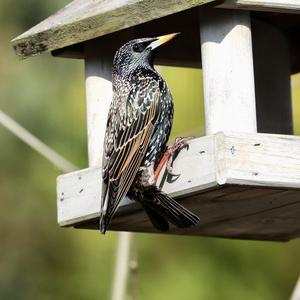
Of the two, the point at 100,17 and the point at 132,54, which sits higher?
the point at 100,17

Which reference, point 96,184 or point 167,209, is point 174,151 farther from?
point 96,184

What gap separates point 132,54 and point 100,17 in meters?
0.22

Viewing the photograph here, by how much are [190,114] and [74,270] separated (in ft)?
5.36

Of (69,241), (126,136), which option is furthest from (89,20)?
(69,241)

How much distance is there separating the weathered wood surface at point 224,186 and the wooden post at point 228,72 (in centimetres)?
14

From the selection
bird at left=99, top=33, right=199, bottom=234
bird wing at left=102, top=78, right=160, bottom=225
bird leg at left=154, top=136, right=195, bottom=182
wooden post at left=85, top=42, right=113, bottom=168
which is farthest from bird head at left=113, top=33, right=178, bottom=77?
bird leg at left=154, top=136, right=195, bottom=182

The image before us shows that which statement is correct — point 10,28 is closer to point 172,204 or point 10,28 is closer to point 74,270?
point 74,270

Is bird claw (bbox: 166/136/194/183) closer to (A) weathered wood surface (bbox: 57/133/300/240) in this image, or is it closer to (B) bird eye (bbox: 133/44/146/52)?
(A) weathered wood surface (bbox: 57/133/300/240)

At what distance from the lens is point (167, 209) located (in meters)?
7.76

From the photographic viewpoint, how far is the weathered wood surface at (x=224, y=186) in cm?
755

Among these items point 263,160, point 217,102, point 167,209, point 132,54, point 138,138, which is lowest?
point 167,209

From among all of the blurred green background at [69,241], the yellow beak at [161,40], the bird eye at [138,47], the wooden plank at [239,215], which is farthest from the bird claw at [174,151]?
the blurred green background at [69,241]

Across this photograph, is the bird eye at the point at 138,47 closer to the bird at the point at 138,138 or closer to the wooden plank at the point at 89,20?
the bird at the point at 138,138

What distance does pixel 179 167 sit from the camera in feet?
25.5
